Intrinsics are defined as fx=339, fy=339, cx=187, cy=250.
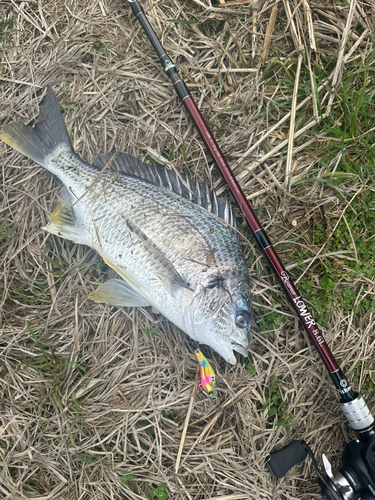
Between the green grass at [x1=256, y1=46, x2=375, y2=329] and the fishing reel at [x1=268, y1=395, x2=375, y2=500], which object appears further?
the green grass at [x1=256, y1=46, x2=375, y2=329]

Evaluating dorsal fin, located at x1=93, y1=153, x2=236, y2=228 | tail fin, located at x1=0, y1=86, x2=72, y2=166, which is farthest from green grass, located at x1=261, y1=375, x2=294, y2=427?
tail fin, located at x1=0, y1=86, x2=72, y2=166

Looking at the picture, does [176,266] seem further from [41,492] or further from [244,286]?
[41,492]

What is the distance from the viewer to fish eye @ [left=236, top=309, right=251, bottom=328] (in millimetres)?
2213

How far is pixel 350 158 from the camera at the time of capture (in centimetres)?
266

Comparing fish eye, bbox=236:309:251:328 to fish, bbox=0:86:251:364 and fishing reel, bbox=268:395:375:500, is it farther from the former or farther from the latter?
fishing reel, bbox=268:395:375:500

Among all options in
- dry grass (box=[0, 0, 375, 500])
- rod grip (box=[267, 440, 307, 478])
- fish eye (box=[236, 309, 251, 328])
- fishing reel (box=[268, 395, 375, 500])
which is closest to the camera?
fishing reel (box=[268, 395, 375, 500])

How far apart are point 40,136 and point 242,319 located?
2030 millimetres

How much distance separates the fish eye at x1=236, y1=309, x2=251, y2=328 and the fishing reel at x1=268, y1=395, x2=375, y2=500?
876 mm

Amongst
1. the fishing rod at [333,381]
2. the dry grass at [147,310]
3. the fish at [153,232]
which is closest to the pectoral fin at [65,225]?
the fish at [153,232]

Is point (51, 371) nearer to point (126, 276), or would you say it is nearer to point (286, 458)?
point (126, 276)

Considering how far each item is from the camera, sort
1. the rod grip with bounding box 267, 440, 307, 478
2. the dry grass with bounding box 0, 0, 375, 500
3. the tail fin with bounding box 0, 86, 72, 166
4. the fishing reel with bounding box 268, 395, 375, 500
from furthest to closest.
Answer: the tail fin with bounding box 0, 86, 72, 166, the dry grass with bounding box 0, 0, 375, 500, the rod grip with bounding box 267, 440, 307, 478, the fishing reel with bounding box 268, 395, 375, 500

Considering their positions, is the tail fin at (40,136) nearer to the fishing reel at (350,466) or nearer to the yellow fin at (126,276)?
the yellow fin at (126,276)

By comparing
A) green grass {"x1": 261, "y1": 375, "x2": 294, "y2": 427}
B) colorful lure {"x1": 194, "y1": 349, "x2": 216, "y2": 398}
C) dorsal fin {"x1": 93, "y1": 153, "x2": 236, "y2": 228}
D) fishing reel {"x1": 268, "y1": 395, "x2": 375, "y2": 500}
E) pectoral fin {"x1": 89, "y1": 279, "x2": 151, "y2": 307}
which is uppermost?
dorsal fin {"x1": 93, "y1": 153, "x2": 236, "y2": 228}

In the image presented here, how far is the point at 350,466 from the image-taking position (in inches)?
87.0
